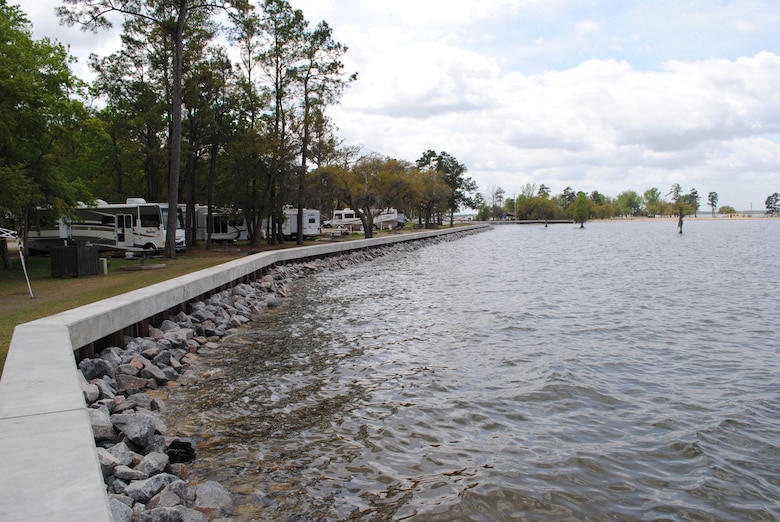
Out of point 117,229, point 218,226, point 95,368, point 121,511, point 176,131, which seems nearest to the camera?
point 121,511

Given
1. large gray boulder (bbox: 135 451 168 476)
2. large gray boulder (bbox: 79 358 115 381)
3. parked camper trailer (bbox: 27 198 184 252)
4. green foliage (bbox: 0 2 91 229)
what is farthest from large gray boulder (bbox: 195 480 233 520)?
parked camper trailer (bbox: 27 198 184 252)

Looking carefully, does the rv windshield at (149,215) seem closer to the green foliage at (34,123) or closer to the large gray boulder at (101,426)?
the green foliage at (34,123)

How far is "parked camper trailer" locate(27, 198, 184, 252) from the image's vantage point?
28.4 metres

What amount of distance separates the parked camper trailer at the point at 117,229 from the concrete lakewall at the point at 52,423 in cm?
2016

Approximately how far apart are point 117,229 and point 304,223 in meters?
17.2

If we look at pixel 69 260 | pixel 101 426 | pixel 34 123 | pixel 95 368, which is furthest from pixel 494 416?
pixel 34 123

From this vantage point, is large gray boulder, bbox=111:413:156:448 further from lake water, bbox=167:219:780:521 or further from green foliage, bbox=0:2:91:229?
green foliage, bbox=0:2:91:229

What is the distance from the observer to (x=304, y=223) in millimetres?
44250

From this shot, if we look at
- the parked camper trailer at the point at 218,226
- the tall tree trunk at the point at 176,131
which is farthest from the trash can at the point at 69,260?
the parked camper trailer at the point at 218,226

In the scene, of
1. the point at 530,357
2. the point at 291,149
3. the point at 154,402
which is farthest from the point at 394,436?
the point at 291,149

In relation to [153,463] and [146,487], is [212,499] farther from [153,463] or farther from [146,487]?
[153,463]

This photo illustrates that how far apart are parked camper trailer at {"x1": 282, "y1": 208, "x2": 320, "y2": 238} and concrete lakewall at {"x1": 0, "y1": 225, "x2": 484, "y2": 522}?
34096 millimetres

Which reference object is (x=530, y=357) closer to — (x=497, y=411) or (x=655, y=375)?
(x=655, y=375)

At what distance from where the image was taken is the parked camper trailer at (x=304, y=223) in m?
43.4
